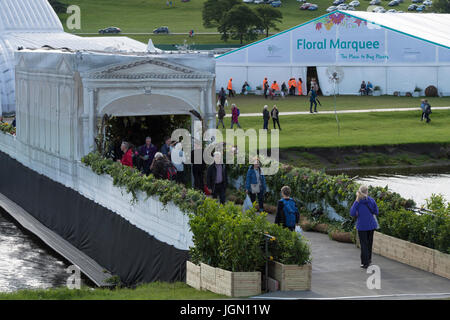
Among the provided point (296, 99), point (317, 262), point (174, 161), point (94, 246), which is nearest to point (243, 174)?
point (174, 161)

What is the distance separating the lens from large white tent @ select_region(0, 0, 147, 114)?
5892 cm

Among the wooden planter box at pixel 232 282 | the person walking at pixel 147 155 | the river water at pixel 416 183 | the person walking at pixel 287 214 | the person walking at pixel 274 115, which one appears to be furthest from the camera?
the person walking at pixel 274 115

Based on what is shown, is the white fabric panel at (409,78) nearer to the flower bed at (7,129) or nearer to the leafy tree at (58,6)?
the flower bed at (7,129)

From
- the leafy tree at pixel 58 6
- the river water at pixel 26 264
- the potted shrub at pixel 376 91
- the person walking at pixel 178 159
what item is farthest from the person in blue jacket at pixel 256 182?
the leafy tree at pixel 58 6

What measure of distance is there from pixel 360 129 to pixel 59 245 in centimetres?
2491

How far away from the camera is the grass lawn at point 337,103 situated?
176 feet

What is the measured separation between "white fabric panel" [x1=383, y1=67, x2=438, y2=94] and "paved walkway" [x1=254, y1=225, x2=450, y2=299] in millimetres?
45838

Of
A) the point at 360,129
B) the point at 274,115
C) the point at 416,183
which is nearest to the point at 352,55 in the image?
the point at 360,129

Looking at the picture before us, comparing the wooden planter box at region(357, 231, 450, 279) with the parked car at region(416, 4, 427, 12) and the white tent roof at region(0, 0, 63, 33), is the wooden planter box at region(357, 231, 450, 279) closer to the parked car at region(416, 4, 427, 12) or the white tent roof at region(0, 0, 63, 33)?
the white tent roof at region(0, 0, 63, 33)

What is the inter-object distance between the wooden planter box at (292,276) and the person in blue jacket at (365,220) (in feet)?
7.42

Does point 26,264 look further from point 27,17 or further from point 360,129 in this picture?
point 27,17

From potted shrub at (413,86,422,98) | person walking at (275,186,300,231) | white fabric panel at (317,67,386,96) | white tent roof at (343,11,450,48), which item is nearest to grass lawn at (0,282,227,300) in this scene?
person walking at (275,186,300,231)

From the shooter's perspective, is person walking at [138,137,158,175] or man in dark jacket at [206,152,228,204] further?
person walking at [138,137,158,175]

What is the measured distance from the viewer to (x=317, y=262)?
16328mm
